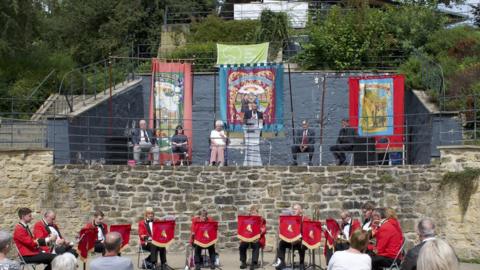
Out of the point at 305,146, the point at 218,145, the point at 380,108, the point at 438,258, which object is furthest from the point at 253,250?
the point at 438,258

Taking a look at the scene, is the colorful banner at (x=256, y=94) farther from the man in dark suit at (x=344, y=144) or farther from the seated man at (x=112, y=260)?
the seated man at (x=112, y=260)

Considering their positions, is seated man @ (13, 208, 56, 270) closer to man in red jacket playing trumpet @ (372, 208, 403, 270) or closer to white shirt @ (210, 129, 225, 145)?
man in red jacket playing trumpet @ (372, 208, 403, 270)

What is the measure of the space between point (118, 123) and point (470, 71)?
8954 mm

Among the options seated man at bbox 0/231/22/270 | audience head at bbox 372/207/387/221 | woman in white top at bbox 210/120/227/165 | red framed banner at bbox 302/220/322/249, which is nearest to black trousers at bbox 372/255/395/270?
audience head at bbox 372/207/387/221

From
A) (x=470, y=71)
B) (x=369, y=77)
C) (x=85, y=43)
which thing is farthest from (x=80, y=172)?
(x=85, y=43)

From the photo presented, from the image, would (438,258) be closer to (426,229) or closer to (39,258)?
(426,229)

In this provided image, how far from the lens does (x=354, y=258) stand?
23.5 feet

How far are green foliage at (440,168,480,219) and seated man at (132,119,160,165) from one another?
637 cm

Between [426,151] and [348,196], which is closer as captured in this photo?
[348,196]

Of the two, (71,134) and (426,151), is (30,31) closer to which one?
(71,134)

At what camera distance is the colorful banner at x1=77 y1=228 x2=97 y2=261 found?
12445 mm

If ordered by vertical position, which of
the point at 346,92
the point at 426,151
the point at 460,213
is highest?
the point at 346,92

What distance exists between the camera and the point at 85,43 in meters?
31.1

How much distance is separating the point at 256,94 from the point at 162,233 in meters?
6.45
